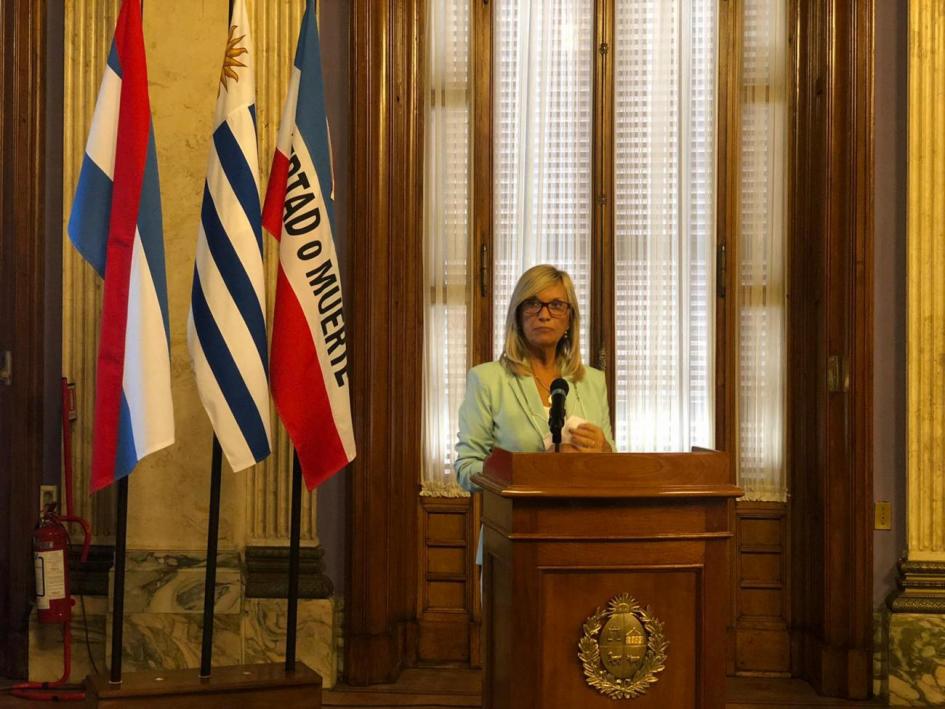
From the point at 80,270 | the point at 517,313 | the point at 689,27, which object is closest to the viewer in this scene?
the point at 517,313

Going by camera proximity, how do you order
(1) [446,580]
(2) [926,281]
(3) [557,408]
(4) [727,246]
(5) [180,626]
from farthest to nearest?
(1) [446,580] → (4) [727,246] → (2) [926,281] → (5) [180,626] → (3) [557,408]

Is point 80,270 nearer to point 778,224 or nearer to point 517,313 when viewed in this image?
point 517,313

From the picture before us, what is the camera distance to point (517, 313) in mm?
3305

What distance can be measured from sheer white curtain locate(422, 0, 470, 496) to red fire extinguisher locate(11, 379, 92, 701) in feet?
4.88

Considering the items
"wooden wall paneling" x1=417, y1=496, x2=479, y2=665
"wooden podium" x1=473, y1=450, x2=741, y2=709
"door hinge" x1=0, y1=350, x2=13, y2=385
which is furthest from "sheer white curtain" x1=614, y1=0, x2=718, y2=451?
"door hinge" x1=0, y1=350, x2=13, y2=385

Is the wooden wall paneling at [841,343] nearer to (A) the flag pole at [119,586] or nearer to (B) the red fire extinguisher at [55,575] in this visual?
(A) the flag pole at [119,586]

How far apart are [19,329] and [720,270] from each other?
2999mm

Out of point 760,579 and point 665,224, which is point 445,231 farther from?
point 760,579

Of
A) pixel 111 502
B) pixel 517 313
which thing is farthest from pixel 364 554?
pixel 517 313

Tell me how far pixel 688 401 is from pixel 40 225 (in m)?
2.87

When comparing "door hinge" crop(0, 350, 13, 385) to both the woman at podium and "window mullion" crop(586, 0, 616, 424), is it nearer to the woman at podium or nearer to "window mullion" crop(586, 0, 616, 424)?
the woman at podium

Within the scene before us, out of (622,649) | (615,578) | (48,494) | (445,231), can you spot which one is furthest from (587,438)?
(48,494)

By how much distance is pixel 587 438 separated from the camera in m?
2.79

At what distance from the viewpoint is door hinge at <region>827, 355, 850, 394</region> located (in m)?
4.31
